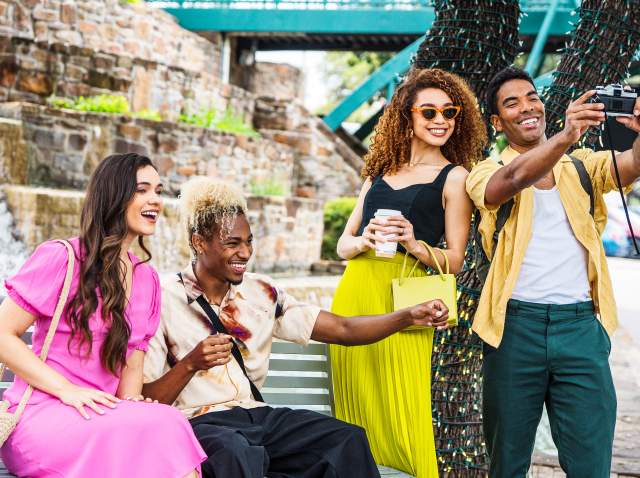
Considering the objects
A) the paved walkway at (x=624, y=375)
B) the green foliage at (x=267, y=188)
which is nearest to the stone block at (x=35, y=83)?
the green foliage at (x=267, y=188)

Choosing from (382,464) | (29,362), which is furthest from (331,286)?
(29,362)

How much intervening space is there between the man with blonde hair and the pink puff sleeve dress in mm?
246

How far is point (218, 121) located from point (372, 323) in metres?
12.0

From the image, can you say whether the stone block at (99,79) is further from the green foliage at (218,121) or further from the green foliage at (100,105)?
the green foliage at (218,121)

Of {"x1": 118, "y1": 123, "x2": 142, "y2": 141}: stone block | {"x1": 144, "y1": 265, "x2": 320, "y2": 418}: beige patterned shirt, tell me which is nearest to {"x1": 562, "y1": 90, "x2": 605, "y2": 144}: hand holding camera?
{"x1": 144, "y1": 265, "x2": 320, "y2": 418}: beige patterned shirt

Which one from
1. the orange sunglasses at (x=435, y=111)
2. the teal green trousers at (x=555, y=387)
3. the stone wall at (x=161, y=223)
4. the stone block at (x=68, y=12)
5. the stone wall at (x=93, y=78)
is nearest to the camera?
the teal green trousers at (x=555, y=387)

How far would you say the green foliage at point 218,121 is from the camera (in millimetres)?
14450

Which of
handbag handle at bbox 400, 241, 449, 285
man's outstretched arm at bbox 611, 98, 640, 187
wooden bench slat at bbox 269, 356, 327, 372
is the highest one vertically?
man's outstretched arm at bbox 611, 98, 640, 187

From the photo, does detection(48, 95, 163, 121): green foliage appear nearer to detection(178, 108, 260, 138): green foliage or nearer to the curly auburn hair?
detection(178, 108, 260, 138): green foliage

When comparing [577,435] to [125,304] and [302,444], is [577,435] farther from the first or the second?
[125,304]

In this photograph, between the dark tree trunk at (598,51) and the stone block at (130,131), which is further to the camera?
the stone block at (130,131)

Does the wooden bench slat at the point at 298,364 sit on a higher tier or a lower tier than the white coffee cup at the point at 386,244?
lower

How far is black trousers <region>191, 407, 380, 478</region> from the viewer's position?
122 inches

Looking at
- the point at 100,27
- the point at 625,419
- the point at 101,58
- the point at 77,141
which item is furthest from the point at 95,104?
the point at 625,419
